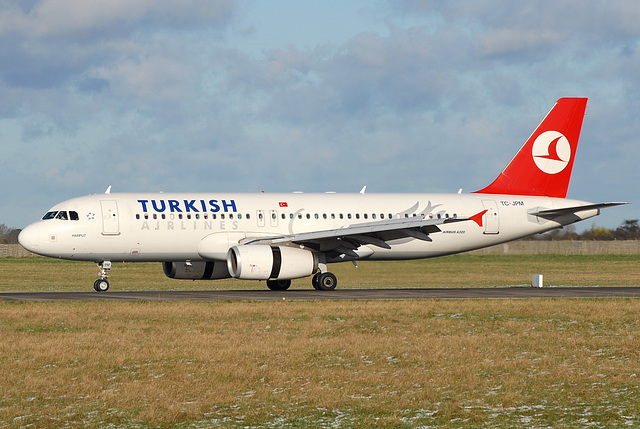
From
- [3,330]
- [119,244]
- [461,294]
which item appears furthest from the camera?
[119,244]

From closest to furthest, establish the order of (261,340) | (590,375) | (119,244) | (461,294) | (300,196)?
1. (590,375)
2. (261,340)
3. (461,294)
4. (119,244)
5. (300,196)

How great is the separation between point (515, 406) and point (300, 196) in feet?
83.4

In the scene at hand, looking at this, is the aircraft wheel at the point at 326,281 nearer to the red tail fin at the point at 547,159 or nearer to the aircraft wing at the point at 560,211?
the red tail fin at the point at 547,159

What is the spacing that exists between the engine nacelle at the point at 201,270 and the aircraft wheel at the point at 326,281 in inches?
156

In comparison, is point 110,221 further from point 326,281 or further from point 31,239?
point 326,281

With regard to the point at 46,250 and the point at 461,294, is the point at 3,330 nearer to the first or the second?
the point at 46,250

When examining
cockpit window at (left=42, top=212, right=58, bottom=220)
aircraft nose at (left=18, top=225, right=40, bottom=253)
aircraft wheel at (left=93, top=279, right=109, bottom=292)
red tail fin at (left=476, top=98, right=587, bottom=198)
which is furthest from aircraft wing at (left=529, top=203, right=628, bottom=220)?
aircraft nose at (left=18, top=225, right=40, bottom=253)

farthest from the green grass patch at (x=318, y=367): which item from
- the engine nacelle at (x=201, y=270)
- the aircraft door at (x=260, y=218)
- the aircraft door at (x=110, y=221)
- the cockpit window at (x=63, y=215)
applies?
the engine nacelle at (x=201, y=270)

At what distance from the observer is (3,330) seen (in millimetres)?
20000

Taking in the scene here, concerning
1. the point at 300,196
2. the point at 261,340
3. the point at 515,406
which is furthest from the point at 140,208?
the point at 515,406

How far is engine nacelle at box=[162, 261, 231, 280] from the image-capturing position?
3594cm

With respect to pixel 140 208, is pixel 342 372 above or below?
below

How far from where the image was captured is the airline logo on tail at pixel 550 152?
40375 mm

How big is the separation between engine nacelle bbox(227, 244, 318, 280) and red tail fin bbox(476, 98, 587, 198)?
11.2 m
